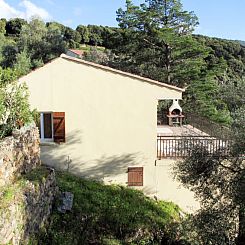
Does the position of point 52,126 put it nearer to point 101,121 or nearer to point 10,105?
point 101,121

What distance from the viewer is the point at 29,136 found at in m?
9.11

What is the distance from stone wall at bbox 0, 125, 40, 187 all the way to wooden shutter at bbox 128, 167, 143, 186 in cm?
548

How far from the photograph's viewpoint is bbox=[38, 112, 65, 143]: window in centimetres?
1405

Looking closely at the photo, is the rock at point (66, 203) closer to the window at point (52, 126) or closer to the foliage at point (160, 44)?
the window at point (52, 126)

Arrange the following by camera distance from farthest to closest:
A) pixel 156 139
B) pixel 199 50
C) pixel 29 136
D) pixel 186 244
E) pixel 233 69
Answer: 1. pixel 233 69
2. pixel 199 50
3. pixel 156 139
4. pixel 186 244
5. pixel 29 136

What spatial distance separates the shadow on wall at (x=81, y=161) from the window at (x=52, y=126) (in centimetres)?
37

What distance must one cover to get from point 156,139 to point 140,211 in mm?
3352

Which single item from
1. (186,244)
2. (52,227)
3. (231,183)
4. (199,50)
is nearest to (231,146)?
(231,183)

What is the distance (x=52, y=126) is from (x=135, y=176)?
13.8 feet

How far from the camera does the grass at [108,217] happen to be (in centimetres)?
957

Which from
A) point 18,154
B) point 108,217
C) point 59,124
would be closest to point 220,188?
point 108,217

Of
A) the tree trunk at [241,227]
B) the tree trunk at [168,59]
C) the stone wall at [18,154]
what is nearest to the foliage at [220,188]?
the tree trunk at [241,227]

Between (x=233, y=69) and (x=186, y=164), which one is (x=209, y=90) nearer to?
(x=233, y=69)

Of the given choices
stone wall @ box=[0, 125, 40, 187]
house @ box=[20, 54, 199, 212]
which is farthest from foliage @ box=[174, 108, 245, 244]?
stone wall @ box=[0, 125, 40, 187]
